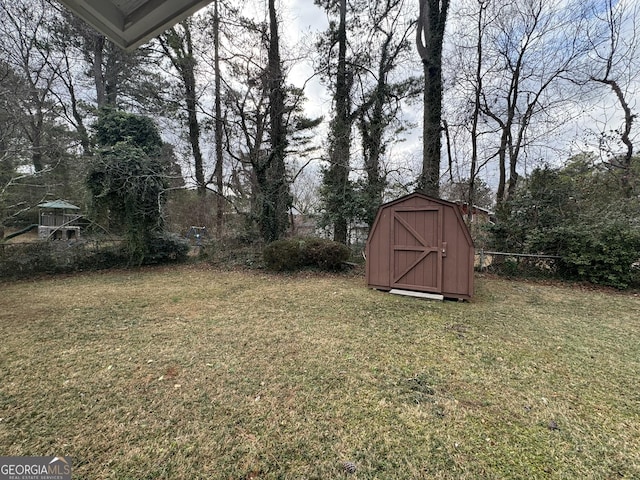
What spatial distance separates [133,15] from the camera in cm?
125

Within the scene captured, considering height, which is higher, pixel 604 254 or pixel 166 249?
pixel 604 254

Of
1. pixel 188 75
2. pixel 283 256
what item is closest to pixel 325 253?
pixel 283 256

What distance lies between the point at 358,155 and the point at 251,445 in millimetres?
8894

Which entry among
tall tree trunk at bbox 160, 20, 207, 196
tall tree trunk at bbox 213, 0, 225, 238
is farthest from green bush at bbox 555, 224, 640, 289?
tall tree trunk at bbox 160, 20, 207, 196

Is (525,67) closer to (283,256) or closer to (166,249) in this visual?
(283,256)

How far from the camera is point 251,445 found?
5.41ft

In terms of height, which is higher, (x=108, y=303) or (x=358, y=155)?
(x=358, y=155)

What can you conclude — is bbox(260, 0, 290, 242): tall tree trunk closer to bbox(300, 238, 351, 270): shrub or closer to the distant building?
bbox(300, 238, 351, 270): shrub

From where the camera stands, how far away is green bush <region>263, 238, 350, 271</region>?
722 centimetres

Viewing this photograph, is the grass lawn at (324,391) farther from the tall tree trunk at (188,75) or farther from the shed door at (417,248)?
the tall tree trunk at (188,75)

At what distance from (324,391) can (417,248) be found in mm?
3575

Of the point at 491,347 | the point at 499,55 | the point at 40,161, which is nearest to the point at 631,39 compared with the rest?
the point at 499,55

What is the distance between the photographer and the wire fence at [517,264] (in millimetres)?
6422

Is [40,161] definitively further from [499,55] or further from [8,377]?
[499,55]
